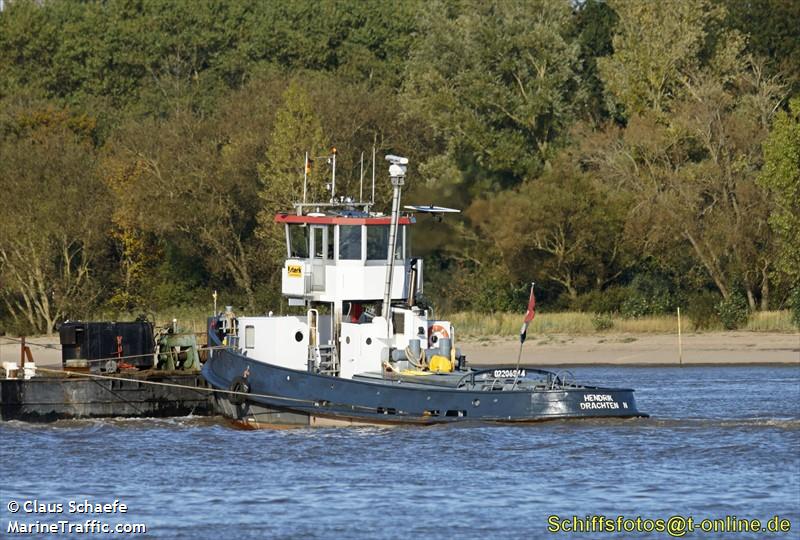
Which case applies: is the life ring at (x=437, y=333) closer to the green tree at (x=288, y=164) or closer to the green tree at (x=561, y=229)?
the green tree at (x=561, y=229)

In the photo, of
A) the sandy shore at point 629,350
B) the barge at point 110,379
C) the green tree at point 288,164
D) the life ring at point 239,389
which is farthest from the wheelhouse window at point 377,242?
the green tree at point 288,164

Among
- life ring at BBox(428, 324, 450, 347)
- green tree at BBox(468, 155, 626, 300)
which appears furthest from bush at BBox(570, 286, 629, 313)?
life ring at BBox(428, 324, 450, 347)

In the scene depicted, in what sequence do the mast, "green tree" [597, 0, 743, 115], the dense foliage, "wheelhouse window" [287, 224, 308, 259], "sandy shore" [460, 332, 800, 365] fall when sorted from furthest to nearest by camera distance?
1. "green tree" [597, 0, 743, 115]
2. the dense foliage
3. "sandy shore" [460, 332, 800, 365]
4. "wheelhouse window" [287, 224, 308, 259]
5. the mast

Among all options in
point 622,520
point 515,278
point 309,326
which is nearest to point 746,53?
point 515,278

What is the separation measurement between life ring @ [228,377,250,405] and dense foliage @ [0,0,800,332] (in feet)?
80.8

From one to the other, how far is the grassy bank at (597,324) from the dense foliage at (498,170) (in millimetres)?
1023

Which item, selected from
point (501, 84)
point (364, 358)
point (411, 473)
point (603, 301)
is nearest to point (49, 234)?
point (501, 84)

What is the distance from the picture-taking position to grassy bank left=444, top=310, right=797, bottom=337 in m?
60.3

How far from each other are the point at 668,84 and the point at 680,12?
3492mm

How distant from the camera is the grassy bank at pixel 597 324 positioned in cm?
6034

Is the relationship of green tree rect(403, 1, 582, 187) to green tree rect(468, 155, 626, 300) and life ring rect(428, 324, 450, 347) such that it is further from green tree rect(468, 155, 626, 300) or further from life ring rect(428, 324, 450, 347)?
life ring rect(428, 324, 450, 347)

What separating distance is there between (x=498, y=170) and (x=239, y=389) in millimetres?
39219

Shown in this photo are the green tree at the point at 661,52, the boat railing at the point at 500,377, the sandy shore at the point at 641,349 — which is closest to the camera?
the boat railing at the point at 500,377

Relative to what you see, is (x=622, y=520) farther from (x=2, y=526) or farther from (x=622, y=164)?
(x=622, y=164)
